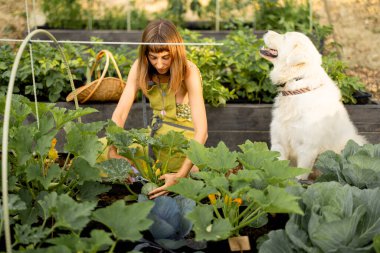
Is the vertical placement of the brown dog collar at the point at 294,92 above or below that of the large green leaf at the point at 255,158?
below

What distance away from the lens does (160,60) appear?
309 centimetres

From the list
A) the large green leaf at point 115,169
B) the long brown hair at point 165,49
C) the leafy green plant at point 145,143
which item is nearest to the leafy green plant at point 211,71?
the long brown hair at point 165,49

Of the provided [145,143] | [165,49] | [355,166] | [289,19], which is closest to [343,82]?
[289,19]

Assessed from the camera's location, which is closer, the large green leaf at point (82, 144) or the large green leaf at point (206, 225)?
the large green leaf at point (206, 225)

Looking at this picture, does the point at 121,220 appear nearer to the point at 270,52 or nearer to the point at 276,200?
the point at 276,200

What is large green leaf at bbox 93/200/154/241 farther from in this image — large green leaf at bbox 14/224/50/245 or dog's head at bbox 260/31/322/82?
dog's head at bbox 260/31/322/82

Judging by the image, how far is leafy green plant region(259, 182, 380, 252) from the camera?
1870 mm

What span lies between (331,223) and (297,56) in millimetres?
2014

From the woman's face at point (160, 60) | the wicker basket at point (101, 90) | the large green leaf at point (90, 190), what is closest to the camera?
the large green leaf at point (90, 190)

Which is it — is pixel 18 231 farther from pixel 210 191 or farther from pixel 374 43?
pixel 374 43

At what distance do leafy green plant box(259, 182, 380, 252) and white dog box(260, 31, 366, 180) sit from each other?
5.39 ft

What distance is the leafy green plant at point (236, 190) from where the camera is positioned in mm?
1927

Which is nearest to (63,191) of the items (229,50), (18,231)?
(18,231)

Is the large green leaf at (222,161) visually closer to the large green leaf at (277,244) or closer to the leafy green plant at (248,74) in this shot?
the large green leaf at (277,244)
